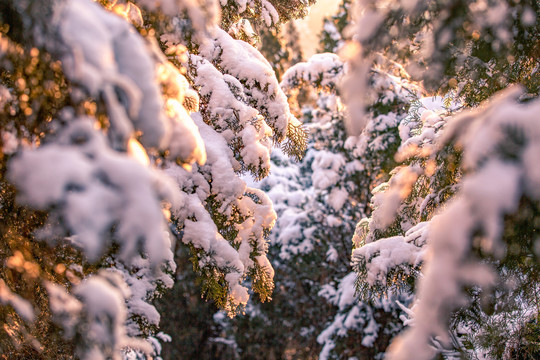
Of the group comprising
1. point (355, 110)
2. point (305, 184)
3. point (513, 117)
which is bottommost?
point (305, 184)

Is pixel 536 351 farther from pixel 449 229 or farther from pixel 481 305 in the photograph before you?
pixel 449 229

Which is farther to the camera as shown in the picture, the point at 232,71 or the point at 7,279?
the point at 232,71

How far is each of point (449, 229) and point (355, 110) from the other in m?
0.63

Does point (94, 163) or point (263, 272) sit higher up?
point (94, 163)

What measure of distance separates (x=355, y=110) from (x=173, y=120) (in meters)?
0.72

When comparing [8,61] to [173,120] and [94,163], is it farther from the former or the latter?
[94,163]

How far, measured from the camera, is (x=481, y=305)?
103 inches

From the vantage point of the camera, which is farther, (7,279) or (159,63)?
(7,279)

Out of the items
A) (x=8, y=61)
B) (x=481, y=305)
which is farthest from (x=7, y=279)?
(x=481, y=305)

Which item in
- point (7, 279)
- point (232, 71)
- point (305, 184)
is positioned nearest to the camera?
point (7, 279)

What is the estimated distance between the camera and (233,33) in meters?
3.96

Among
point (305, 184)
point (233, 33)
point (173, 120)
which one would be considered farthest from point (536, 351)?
point (305, 184)

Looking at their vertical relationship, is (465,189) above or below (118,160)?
above

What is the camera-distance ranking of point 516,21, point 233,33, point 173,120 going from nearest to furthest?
1. point 173,120
2. point 516,21
3. point 233,33
